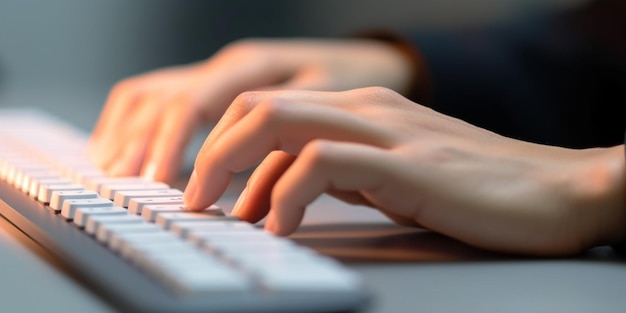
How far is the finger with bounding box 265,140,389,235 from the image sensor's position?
0.56 m

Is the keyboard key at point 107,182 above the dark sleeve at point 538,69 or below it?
below

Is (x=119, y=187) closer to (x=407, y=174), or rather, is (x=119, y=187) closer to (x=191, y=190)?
(x=191, y=190)

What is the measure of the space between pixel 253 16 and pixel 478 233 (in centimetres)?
124

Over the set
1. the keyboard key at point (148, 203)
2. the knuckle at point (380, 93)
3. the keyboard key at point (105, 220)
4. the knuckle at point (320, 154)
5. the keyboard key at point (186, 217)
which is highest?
the knuckle at point (380, 93)

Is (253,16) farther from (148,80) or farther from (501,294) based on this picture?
(501,294)

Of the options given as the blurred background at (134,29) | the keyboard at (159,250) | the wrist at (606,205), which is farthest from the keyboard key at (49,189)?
the blurred background at (134,29)

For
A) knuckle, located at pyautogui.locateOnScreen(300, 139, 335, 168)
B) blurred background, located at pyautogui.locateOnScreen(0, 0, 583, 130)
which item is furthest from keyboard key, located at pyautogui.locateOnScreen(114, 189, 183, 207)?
blurred background, located at pyautogui.locateOnScreen(0, 0, 583, 130)

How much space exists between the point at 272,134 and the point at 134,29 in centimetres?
112

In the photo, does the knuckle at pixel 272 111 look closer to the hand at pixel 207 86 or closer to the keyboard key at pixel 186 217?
the keyboard key at pixel 186 217

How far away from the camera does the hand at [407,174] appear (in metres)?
0.57

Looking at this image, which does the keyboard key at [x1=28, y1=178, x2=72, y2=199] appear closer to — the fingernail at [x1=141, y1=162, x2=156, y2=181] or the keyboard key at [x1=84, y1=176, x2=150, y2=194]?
the keyboard key at [x1=84, y1=176, x2=150, y2=194]

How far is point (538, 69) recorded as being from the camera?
3.65 feet

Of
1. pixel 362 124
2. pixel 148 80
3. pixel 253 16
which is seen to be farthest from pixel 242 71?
pixel 253 16

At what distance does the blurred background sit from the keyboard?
775mm
